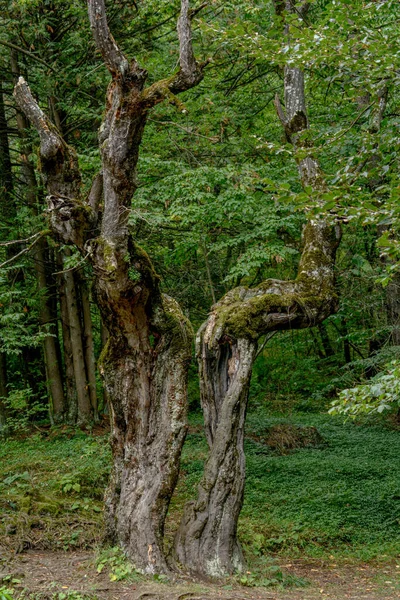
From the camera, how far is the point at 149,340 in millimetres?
6148

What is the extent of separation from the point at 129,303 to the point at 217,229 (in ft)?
27.4

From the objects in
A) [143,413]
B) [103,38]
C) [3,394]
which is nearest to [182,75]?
[103,38]

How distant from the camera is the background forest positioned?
719 centimetres

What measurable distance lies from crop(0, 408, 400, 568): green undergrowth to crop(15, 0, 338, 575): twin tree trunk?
25.7 inches

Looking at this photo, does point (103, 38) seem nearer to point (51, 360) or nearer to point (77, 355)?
point (77, 355)

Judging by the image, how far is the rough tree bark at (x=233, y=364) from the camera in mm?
6004

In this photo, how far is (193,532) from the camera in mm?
6012

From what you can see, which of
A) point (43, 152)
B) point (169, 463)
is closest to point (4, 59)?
point (43, 152)

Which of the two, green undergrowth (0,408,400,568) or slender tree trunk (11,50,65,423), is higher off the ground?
slender tree trunk (11,50,65,423)

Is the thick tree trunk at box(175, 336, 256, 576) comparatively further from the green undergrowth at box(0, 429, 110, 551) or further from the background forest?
the green undergrowth at box(0, 429, 110, 551)

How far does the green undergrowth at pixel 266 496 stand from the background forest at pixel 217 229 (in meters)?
0.04

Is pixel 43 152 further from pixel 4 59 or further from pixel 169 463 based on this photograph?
pixel 4 59

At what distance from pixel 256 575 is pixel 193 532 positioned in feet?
2.68

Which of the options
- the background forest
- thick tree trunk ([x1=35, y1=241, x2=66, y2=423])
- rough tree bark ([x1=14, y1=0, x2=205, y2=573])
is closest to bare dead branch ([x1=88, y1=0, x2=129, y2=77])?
rough tree bark ([x1=14, y1=0, x2=205, y2=573])
